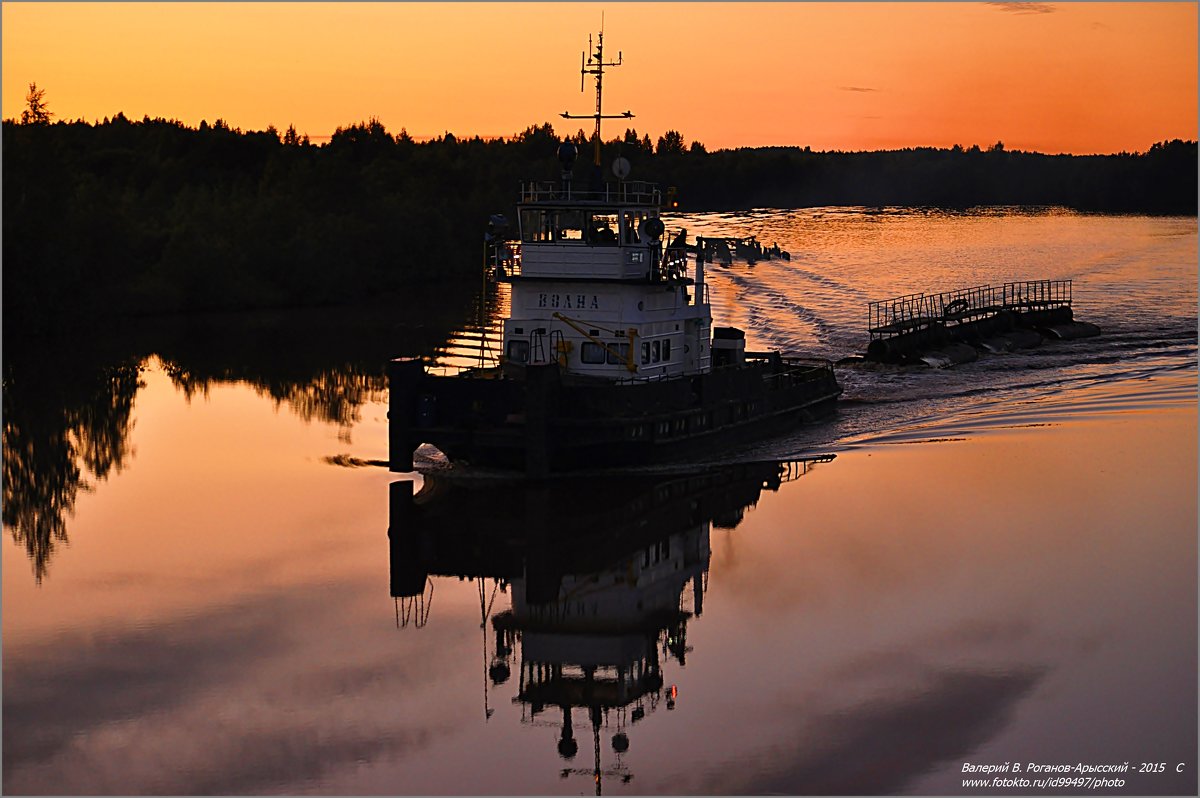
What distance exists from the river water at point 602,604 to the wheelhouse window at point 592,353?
252 cm

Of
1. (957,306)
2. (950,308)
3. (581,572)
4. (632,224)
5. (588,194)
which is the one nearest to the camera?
(581,572)

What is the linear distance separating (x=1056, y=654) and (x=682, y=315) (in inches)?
540

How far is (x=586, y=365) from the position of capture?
30.1 m

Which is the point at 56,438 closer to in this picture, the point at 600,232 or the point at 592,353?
the point at 592,353

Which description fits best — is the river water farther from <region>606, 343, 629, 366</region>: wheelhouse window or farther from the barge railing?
the barge railing

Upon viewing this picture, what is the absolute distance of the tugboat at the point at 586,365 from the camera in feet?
92.1

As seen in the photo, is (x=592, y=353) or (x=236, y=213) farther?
(x=236, y=213)

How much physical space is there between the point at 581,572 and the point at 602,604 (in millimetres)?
1614

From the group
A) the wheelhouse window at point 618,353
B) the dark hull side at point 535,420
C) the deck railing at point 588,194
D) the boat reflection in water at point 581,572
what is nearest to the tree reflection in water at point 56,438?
the boat reflection in water at point 581,572

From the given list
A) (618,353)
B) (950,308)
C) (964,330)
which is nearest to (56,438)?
(618,353)

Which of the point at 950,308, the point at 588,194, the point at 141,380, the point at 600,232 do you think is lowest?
the point at 141,380

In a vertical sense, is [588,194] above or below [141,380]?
above

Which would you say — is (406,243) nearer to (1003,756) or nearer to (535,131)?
(535,131)

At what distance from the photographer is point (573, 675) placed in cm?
1995
